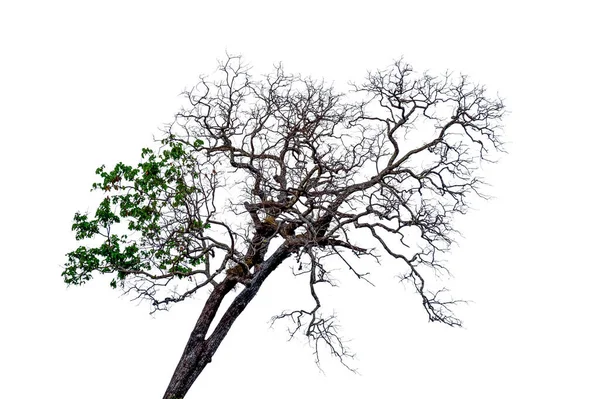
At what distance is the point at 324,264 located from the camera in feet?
51.3

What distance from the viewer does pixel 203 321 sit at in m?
16.0

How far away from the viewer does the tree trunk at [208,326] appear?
51.7 ft

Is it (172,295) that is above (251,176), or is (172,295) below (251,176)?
below

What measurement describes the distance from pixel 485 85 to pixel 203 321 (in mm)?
6572

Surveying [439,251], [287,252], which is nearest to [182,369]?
[287,252]

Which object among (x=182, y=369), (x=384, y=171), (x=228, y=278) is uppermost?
(x=384, y=171)

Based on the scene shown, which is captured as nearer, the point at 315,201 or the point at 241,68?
the point at 315,201

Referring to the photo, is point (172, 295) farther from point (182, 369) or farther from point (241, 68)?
point (241, 68)

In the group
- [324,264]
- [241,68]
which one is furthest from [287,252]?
[241,68]

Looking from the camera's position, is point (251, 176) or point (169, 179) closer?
point (169, 179)

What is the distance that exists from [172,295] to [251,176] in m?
2.66

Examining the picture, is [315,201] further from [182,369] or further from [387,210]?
[182,369]

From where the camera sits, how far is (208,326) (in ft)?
52.6

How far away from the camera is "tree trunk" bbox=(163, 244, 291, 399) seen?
51.7 ft
